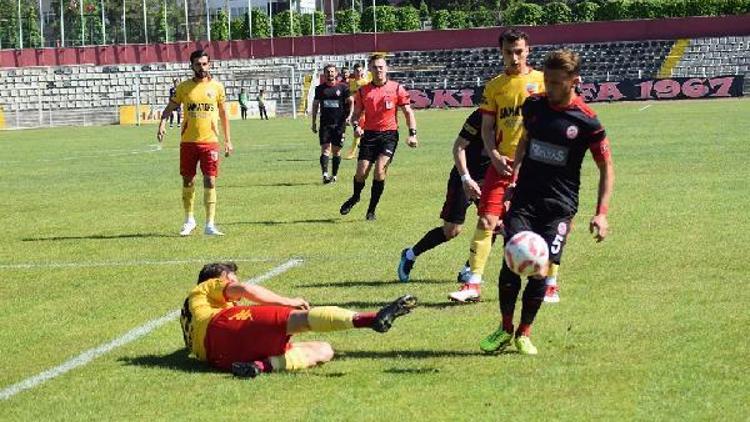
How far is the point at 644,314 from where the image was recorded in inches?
398

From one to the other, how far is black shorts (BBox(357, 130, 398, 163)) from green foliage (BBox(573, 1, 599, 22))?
215 ft

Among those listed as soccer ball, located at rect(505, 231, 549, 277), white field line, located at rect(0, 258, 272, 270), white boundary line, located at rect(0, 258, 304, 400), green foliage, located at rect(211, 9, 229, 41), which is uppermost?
green foliage, located at rect(211, 9, 229, 41)

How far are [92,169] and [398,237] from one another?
16.5 metres

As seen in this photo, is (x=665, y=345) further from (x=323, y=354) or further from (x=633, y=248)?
(x=633, y=248)

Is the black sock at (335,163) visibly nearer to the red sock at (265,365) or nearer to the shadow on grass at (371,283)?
the shadow on grass at (371,283)

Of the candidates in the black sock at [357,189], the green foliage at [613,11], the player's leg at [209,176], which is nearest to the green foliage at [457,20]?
the green foliage at [613,11]

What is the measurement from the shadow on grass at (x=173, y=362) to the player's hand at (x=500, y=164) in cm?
296

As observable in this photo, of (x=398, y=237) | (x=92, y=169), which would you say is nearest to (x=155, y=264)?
(x=398, y=237)

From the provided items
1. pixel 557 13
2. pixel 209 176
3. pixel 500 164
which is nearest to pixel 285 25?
pixel 557 13

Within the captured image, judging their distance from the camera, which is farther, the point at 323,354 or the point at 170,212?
the point at 170,212

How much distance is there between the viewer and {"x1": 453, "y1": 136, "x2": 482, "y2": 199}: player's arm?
10852mm

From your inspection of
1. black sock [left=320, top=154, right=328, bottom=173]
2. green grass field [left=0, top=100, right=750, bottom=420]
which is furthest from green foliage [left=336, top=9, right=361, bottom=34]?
green grass field [left=0, top=100, right=750, bottom=420]

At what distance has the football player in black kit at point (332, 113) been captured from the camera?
25766 mm

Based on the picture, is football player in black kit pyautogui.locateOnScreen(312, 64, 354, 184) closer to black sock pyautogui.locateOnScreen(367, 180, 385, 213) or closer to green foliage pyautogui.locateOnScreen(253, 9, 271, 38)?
black sock pyautogui.locateOnScreen(367, 180, 385, 213)
